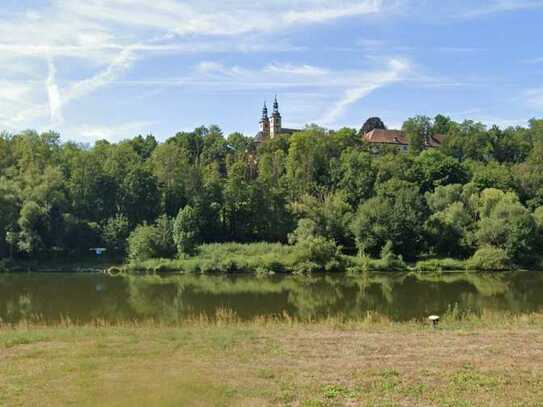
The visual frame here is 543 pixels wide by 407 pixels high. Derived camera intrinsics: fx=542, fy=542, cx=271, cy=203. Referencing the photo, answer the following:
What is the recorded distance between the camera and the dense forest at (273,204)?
46781 mm

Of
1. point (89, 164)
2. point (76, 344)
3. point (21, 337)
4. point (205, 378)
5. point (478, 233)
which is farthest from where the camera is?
point (89, 164)

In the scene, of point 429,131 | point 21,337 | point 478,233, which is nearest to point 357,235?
point 478,233

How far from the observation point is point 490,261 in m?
43.8

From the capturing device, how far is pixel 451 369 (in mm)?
10375

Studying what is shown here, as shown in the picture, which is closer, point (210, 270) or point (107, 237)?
point (210, 270)

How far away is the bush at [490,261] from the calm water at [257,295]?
224 centimetres

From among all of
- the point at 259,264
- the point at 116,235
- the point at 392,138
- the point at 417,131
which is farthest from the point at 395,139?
the point at 116,235

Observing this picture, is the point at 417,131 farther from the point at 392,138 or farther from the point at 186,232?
the point at 186,232

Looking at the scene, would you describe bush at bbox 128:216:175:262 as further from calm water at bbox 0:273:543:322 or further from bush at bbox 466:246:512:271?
bush at bbox 466:246:512:271

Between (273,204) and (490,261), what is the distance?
2100 centimetres

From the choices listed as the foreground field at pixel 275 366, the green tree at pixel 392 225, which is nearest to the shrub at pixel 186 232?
the green tree at pixel 392 225

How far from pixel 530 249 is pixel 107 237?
36.8 meters

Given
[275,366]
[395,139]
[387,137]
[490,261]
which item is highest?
[387,137]

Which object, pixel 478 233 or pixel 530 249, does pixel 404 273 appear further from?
pixel 530 249
